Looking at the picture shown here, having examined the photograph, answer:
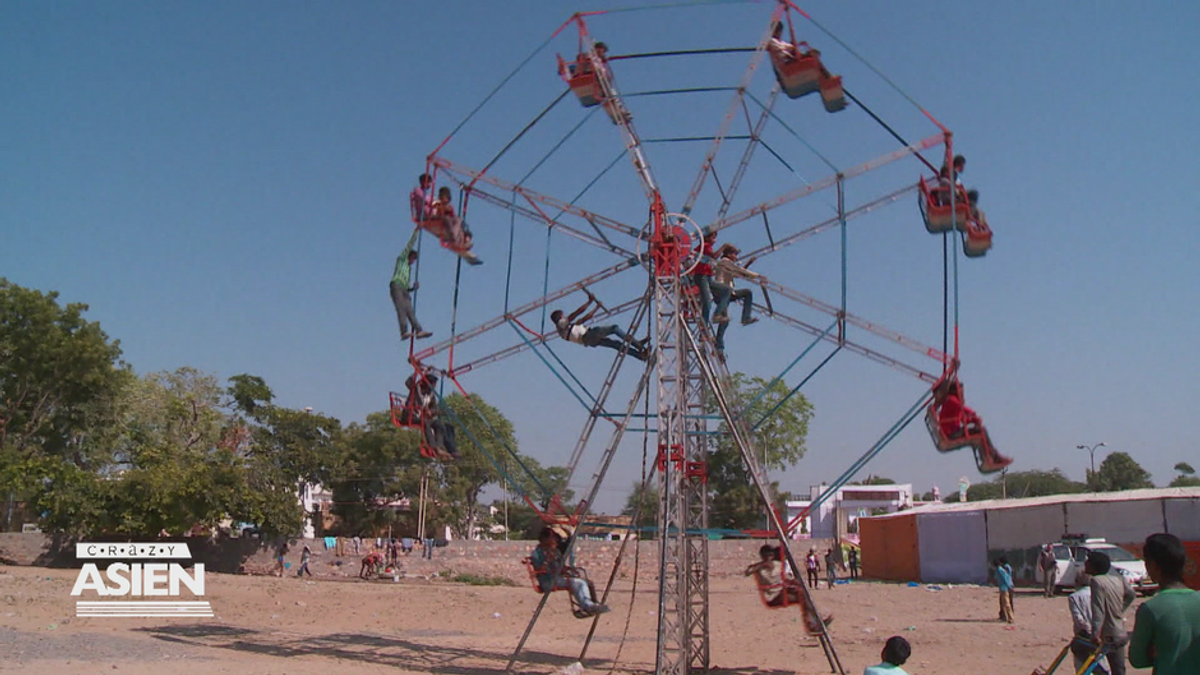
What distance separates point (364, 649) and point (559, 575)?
256 inches

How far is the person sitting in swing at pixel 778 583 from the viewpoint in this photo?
13884 millimetres

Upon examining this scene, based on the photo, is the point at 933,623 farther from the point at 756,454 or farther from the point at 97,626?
the point at 97,626

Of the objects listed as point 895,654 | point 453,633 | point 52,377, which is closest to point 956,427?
point 895,654

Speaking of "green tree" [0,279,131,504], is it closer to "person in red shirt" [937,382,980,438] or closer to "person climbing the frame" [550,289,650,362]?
"person climbing the frame" [550,289,650,362]

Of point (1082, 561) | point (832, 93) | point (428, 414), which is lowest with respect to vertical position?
point (1082, 561)

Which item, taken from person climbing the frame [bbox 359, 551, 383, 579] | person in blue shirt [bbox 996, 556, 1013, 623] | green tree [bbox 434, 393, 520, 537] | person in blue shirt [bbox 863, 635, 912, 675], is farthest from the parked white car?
green tree [bbox 434, 393, 520, 537]

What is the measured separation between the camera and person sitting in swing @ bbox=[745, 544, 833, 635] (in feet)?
45.6

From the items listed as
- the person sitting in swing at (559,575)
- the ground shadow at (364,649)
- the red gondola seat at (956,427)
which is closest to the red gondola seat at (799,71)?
the red gondola seat at (956,427)

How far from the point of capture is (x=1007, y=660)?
16.9 metres

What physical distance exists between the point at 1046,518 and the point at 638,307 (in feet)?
94.4

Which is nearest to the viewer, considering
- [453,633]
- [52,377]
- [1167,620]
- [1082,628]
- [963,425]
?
[1167,620]

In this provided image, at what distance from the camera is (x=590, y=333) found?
1492cm

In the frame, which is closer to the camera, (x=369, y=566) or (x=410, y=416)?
(x=410, y=416)

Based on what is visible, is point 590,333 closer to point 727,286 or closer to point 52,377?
point 727,286
